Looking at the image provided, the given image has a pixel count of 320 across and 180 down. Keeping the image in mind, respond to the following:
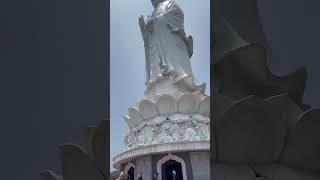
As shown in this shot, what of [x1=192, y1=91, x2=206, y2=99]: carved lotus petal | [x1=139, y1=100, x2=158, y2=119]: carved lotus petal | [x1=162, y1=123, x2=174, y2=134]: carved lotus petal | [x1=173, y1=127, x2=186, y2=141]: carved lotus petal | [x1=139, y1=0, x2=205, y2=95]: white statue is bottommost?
[x1=173, y1=127, x2=186, y2=141]: carved lotus petal

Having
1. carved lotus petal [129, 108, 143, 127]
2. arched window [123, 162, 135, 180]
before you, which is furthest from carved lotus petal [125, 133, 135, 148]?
arched window [123, 162, 135, 180]

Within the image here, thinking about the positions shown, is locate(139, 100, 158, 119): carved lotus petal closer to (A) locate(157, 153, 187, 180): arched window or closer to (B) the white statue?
(B) the white statue

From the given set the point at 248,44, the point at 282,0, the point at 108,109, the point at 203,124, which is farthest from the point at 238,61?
the point at 203,124

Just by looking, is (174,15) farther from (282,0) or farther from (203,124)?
(282,0)

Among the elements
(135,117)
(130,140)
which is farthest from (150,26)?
(130,140)

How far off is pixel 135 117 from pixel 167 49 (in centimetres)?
103

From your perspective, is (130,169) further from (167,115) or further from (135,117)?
(167,115)

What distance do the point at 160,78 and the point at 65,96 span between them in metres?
4.66

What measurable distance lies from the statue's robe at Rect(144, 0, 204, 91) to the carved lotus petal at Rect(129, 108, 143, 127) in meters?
0.45

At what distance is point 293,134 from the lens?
7.30 ft

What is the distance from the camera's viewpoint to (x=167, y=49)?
19.9 ft

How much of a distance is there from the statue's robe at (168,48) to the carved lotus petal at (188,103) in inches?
8.7

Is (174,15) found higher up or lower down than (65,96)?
higher up

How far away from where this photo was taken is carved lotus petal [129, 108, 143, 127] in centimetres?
597
